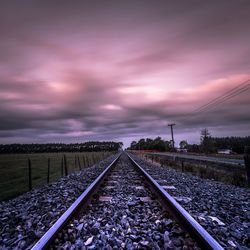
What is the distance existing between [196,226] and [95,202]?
275 centimetres

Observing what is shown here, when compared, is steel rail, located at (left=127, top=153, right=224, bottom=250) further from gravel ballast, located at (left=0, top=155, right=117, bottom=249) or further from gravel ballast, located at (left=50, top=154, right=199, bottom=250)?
gravel ballast, located at (left=0, top=155, right=117, bottom=249)

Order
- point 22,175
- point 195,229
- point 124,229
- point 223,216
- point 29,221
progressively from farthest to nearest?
point 22,175 < point 223,216 < point 29,221 < point 124,229 < point 195,229

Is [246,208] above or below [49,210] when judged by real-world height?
below

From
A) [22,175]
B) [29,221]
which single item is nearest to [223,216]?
[29,221]

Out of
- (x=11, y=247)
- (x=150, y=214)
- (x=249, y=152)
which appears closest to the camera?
(x=11, y=247)

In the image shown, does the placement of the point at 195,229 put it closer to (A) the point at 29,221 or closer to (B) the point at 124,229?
(B) the point at 124,229

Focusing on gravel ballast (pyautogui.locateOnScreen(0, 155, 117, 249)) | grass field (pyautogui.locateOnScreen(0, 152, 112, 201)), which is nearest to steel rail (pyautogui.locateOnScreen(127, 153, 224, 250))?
gravel ballast (pyautogui.locateOnScreen(0, 155, 117, 249))

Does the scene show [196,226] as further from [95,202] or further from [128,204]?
[95,202]

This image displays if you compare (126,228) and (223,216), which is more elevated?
(126,228)

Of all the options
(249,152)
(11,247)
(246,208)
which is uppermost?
(249,152)

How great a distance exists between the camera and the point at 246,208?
4.79m

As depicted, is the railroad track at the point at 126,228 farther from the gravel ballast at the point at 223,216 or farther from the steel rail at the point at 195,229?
the gravel ballast at the point at 223,216

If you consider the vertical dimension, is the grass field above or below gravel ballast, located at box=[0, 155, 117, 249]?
below

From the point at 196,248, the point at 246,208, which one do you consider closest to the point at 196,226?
the point at 196,248
